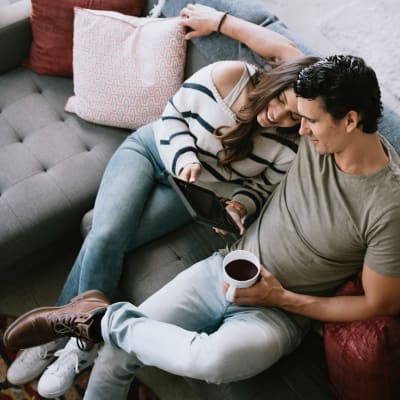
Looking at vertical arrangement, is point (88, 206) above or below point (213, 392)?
above

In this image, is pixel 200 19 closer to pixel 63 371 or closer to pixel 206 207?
pixel 206 207

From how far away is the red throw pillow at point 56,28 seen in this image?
2.06m

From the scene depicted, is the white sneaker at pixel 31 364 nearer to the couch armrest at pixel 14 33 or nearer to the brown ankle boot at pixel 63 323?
the brown ankle boot at pixel 63 323

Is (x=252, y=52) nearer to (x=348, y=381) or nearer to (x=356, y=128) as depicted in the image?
(x=356, y=128)

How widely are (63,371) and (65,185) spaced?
2.02ft

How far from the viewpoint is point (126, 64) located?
1.97 m

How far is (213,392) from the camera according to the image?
1.52m

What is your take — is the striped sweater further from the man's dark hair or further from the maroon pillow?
the maroon pillow

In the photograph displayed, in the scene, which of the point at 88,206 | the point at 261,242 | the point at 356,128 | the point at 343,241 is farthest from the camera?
the point at 88,206

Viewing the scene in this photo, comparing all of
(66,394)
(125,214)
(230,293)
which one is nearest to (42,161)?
(125,214)

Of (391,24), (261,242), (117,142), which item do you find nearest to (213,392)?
(261,242)

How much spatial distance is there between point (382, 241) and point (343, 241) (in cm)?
12

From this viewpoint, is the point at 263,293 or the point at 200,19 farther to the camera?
the point at 200,19

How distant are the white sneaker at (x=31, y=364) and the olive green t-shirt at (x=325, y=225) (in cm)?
73
